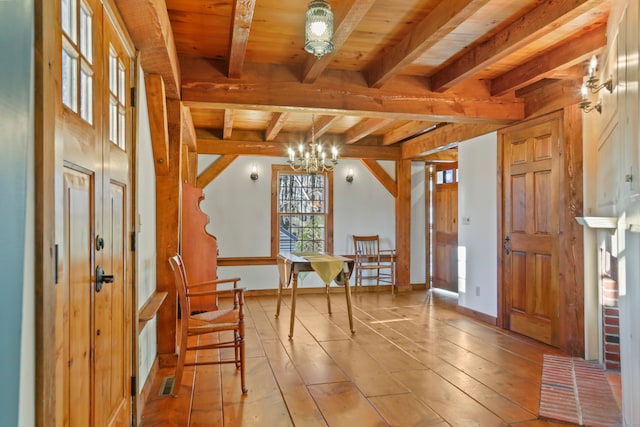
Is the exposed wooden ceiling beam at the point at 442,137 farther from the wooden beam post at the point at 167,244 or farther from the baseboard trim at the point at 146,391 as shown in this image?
the baseboard trim at the point at 146,391

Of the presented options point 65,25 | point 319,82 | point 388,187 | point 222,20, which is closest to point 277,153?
point 388,187

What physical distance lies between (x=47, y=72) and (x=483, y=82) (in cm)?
391

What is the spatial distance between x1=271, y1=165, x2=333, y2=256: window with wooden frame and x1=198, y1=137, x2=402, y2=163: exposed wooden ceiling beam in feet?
1.18

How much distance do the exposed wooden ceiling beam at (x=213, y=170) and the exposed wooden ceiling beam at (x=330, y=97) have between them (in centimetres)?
289

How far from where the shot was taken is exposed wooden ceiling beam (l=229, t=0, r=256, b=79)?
7.38ft

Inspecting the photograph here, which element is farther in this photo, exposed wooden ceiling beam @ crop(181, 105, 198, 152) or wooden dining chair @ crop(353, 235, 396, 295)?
wooden dining chair @ crop(353, 235, 396, 295)

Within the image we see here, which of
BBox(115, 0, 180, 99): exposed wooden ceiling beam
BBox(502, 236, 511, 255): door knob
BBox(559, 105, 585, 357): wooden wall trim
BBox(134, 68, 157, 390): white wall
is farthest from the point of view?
BBox(502, 236, 511, 255): door knob

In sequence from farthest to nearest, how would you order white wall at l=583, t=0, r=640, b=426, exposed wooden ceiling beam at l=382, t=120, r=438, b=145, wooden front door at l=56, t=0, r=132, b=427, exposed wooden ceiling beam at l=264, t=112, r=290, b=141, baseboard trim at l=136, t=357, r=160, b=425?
exposed wooden ceiling beam at l=382, t=120, r=438, b=145
exposed wooden ceiling beam at l=264, t=112, r=290, b=141
baseboard trim at l=136, t=357, r=160, b=425
white wall at l=583, t=0, r=640, b=426
wooden front door at l=56, t=0, r=132, b=427

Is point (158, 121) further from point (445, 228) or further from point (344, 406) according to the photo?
point (445, 228)

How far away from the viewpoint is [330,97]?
372 cm

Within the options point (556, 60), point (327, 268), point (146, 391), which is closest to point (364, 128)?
point (327, 268)

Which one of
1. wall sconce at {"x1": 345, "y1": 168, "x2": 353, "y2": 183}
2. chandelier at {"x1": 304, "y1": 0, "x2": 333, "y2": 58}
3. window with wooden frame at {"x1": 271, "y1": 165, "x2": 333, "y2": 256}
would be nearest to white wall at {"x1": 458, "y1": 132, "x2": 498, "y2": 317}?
wall sconce at {"x1": 345, "y1": 168, "x2": 353, "y2": 183}

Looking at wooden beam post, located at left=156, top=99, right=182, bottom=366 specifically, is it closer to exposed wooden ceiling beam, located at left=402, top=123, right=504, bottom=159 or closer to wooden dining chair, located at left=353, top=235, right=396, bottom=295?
exposed wooden ceiling beam, located at left=402, top=123, right=504, bottom=159

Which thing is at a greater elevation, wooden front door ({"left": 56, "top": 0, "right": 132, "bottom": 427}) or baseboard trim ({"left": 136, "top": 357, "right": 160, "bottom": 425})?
wooden front door ({"left": 56, "top": 0, "right": 132, "bottom": 427})
